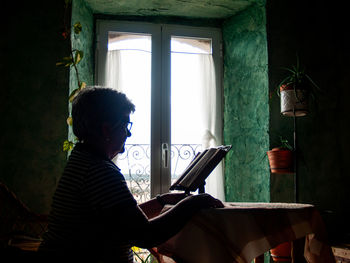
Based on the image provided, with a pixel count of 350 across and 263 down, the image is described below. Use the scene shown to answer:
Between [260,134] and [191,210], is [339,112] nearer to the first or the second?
[260,134]

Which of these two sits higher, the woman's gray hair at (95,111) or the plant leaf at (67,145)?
the woman's gray hair at (95,111)

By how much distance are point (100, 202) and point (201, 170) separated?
55 cm

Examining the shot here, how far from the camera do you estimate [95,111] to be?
1.22m

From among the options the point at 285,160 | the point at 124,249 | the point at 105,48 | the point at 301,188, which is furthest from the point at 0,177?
the point at 301,188

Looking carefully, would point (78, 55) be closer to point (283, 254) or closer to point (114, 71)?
point (114, 71)

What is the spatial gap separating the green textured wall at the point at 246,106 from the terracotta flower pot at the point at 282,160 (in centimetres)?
26

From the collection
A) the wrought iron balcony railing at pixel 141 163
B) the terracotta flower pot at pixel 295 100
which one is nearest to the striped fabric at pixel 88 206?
the terracotta flower pot at pixel 295 100

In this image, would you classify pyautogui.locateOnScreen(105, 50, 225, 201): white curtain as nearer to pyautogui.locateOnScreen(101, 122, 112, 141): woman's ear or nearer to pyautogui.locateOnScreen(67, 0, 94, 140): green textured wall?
pyautogui.locateOnScreen(67, 0, 94, 140): green textured wall

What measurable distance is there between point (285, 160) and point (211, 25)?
1620 mm

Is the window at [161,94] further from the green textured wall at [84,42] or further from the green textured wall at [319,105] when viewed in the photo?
the green textured wall at [319,105]

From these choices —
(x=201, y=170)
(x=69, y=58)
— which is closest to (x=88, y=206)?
(x=201, y=170)

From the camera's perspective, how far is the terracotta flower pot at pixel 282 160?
9.23ft

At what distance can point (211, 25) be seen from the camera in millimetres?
3662

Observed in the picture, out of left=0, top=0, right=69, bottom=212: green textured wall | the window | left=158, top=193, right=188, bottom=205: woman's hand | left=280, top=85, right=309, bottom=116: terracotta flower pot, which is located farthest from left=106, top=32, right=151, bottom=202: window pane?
left=158, top=193, right=188, bottom=205: woman's hand
